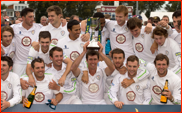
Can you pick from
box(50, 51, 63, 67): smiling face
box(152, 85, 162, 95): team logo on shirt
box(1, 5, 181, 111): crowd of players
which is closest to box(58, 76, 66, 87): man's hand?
box(1, 5, 181, 111): crowd of players

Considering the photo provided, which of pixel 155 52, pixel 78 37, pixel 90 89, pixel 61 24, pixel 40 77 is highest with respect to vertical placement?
pixel 61 24

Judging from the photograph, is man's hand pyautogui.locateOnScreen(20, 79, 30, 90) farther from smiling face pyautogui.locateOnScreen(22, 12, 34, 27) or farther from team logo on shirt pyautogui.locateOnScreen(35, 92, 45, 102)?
smiling face pyautogui.locateOnScreen(22, 12, 34, 27)

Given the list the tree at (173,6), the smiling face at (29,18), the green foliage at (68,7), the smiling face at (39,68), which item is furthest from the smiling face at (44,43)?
the tree at (173,6)

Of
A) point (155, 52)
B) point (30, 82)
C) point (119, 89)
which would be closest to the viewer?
point (30, 82)

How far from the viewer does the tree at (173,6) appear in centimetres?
4722

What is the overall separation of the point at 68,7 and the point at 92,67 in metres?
38.4

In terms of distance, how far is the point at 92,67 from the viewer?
4.00m

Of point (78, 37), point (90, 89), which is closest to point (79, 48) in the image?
point (78, 37)

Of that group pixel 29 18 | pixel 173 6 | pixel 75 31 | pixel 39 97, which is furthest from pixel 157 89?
pixel 173 6

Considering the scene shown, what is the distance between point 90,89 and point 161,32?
1.88 metres

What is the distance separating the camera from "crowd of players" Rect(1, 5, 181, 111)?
362 cm

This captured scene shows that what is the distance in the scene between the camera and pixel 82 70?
13.5 feet

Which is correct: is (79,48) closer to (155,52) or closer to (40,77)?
(40,77)

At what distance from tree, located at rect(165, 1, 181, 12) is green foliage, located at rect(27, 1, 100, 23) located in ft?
62.6
